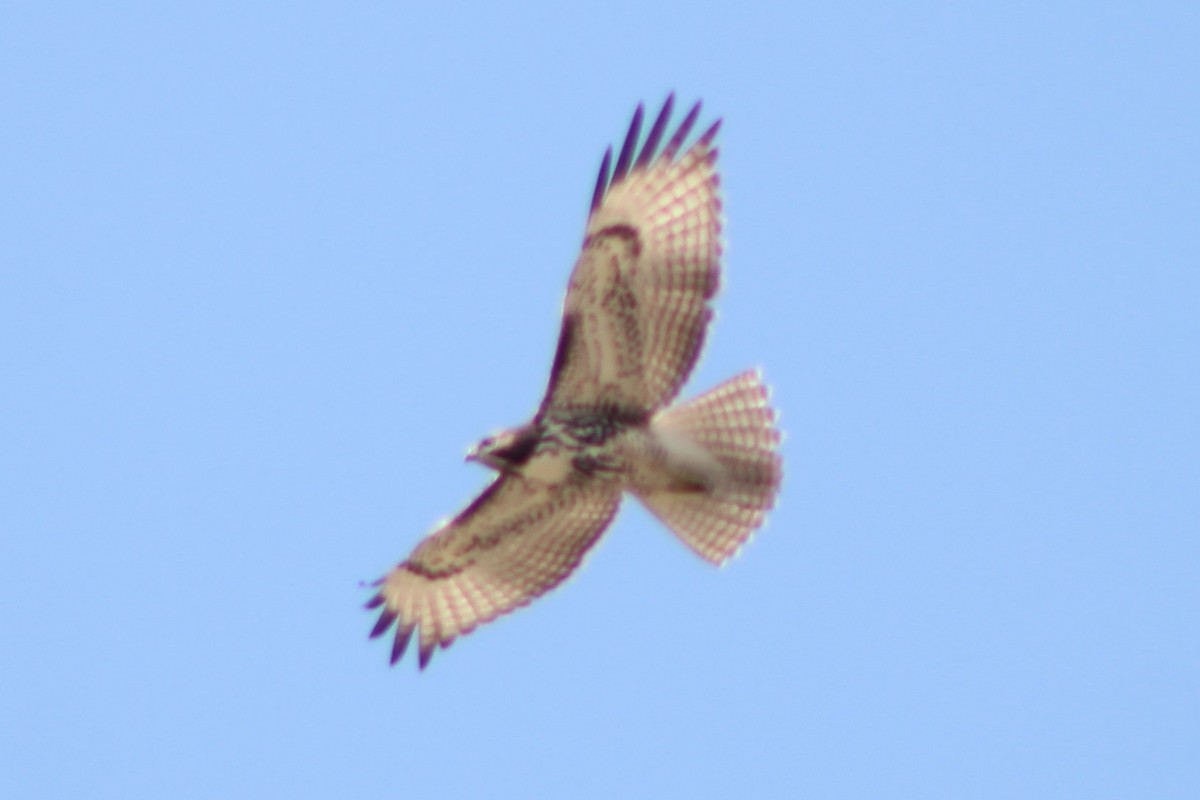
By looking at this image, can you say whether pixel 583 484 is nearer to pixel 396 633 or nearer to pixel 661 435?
pixel 661 435

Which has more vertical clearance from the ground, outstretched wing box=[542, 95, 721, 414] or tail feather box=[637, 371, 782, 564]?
outstretched wing box=[542, 95, 721, 414]

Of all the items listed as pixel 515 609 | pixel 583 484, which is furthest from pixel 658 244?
pixel 515 609

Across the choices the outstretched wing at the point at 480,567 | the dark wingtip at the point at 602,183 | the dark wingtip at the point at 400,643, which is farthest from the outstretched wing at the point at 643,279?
the dark wingtip at the point at 400,643

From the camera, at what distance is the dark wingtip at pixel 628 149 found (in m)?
10.7

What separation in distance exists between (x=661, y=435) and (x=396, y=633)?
171 cm

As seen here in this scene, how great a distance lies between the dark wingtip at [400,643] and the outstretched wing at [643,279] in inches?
57.7

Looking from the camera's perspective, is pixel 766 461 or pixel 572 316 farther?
pixel 766 461

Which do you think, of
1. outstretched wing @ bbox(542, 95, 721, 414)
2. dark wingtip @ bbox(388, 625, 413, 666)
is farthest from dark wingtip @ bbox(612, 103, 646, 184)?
Answer: dark wingtip @ bbox(388, 625, 413, 666)

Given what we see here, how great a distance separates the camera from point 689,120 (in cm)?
1084

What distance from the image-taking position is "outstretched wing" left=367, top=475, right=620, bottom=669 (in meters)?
11.2

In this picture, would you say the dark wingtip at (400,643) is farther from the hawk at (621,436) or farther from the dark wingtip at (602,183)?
the dark wingtip at (602,183)

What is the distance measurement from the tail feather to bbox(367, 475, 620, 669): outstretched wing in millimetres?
357

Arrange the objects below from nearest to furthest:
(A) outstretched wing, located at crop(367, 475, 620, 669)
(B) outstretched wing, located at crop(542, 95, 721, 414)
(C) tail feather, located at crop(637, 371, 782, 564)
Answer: (B) outstretched wing, located at crop(542, 95, 721, 414) < (C) tail feather, located at crop(637, 371, 782, 564) < (A) outstretched wing, located at crop(367, 475, 620, 669)

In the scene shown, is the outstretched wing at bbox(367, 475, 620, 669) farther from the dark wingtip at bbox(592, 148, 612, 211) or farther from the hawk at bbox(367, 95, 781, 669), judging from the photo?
the dark wingtip at bbox(592, 148, 612, 211)
